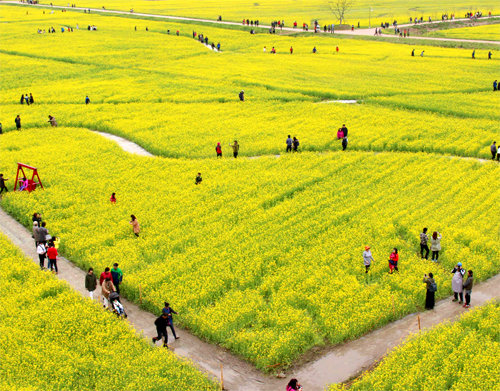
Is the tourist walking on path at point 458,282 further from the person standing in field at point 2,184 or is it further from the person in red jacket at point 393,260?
the person standing in field at point 2,184

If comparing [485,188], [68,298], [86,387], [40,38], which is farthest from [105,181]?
[40,38]

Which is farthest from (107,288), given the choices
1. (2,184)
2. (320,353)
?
(2,184)

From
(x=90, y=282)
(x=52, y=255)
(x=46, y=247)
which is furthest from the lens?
(x=46, y=247)

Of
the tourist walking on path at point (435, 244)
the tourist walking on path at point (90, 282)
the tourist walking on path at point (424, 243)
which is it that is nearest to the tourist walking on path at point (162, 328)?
the tourist walking on path at point (90, 282)

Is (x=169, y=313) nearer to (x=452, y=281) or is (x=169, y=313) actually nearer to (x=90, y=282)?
(x=90, y=282)

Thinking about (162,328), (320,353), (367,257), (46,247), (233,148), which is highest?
(233,148)

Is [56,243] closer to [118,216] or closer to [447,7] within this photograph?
[118,216]

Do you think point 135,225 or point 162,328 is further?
point 135,225

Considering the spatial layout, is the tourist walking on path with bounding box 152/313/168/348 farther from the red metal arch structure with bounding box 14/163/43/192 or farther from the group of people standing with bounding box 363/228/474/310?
the red metal arch structure with bounding box 14/163/43/192

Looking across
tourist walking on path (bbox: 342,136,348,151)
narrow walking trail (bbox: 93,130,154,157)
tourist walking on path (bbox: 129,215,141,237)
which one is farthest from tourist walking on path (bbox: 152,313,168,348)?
tourist walking on path (bbox: 342,136,348,151)
